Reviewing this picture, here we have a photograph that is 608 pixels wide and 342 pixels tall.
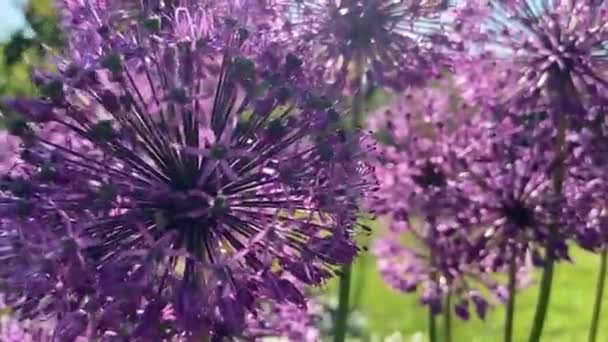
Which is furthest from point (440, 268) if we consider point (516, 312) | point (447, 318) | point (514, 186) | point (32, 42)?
point (516, 312)

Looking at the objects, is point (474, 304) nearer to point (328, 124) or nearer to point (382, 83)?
point (382, 83)

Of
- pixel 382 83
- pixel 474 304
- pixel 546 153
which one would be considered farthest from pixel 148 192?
pixel 474 304

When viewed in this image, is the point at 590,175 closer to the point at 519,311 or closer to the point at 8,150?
the point at 8,150

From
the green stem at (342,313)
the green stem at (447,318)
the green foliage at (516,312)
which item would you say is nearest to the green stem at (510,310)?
the green stem at (447,318)

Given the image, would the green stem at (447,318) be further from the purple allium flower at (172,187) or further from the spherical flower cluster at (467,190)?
the purple allium flower at (172,187)

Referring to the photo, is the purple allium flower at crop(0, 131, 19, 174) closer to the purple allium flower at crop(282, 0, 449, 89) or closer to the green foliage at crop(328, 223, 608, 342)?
the purple allium flower at crop(282, 0, 449, 89)

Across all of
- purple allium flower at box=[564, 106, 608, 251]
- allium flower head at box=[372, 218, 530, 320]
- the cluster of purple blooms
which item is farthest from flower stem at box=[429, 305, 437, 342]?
the cluster of purple blooms
